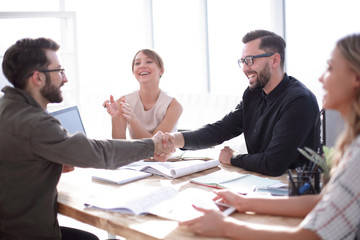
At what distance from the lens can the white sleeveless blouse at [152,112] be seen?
3.37 meters

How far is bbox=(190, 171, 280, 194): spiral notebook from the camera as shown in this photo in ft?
6.19

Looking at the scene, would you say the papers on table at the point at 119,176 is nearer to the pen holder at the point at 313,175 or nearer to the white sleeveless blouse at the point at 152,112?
the pen holder at the point at 313,175

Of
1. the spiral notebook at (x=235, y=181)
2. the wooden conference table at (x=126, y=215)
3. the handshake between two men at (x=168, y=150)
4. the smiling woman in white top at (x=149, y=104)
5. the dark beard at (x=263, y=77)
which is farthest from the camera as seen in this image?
the smiling woman in white top at (x=149, y=104)

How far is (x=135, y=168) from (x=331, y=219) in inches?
50.5

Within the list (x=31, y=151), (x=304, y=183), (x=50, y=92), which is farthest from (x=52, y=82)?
(x=304, y=183)

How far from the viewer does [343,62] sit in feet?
4.14

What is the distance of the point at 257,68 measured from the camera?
2.64 metres

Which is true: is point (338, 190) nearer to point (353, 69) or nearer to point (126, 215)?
point (353, 69)

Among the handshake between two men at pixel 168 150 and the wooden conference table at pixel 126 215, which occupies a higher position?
the handshake between two men at pixel 168 150

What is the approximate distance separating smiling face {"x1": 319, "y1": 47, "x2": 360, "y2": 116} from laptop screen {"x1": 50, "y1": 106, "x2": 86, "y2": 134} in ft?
5.13

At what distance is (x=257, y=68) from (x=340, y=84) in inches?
54.7

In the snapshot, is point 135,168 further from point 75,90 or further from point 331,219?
point 75,90

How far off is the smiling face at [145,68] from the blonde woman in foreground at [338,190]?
204cm

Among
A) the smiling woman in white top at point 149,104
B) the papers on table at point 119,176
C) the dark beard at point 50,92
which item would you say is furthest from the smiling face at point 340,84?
the smiling woman in white top at point 149,104
